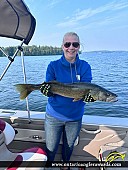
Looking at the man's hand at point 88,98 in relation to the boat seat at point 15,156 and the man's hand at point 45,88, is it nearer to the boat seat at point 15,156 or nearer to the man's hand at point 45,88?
the man's hand at point 45,88

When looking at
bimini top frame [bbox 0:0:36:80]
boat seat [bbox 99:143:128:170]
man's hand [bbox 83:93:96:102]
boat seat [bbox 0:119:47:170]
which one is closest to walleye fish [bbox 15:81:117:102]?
man's hand [bbox 83:93:96:102]

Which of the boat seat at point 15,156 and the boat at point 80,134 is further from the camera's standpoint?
the boat at point 80,134

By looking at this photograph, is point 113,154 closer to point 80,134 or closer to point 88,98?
point 80,134

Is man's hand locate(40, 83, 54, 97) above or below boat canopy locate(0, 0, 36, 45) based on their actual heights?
Answer: below

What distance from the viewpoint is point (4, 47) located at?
3229mm

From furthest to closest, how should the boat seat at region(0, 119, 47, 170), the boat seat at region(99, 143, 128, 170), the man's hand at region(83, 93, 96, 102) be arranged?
1. the boat seat at region(99, 143, 128, 170)
2. the man's hand at region(83, 93, 96, 102)
3. the boat seat at region(0, 119, 47, 170)

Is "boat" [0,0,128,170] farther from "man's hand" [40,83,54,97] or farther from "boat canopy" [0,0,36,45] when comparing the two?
"man's hand" [40,83,54,97]

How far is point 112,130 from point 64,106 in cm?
90

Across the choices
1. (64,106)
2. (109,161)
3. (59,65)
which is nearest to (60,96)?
Result: (64,106)

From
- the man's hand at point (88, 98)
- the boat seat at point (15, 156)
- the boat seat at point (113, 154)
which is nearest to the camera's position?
the boat seat at point (15, 156)

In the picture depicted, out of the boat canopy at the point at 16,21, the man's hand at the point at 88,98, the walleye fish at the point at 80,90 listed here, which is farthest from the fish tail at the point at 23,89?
the boat canopy at the point at 16,21

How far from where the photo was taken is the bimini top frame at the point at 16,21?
2729 millimetres

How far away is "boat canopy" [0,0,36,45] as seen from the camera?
273cm

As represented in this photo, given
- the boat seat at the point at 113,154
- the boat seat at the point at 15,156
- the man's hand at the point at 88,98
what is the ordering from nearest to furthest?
the boat seat at the point at 15,156, the man's hand at the point at 88,98, the boat seat at the point at 113,154
